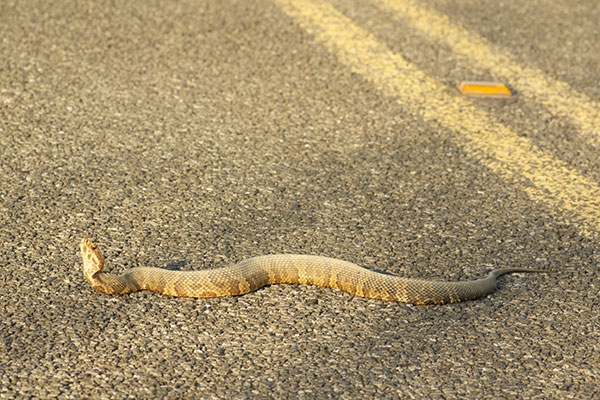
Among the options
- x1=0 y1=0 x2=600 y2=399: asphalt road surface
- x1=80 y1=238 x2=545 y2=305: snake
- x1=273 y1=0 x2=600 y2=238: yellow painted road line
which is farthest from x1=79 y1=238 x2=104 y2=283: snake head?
x1=273 y1=0 x2=600 y2=238: yellow painted road line

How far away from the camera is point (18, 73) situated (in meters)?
6.66

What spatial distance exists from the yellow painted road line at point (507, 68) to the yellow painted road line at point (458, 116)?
0.55 meters

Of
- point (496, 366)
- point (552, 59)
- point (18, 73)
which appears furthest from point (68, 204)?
point (552, 59)

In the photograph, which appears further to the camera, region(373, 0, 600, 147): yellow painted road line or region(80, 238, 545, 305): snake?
region(373, 0, 600, 147): yellow painted road line

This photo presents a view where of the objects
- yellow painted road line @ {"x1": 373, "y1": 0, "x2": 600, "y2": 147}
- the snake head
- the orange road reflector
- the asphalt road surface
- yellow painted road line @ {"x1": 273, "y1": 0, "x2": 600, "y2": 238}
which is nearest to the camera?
the asphalt road surface

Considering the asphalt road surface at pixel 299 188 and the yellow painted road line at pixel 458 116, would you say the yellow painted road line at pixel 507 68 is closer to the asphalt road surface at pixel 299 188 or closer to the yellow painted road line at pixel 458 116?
the asphalt road surface at pixel 299 188

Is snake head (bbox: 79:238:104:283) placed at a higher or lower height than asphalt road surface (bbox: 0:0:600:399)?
higher

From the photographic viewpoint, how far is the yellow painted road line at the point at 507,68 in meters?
6.40

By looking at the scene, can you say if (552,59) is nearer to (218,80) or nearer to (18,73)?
(218,80)

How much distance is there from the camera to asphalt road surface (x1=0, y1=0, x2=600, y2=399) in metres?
3.64

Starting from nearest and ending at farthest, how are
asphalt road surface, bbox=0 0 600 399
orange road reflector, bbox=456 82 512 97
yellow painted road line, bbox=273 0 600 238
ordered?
asphalt road surface, bbox=0 0 600 399 < yellow painted road line, bbox=273 0 600 238 < orange road reflector, bbox=456 82 512 97

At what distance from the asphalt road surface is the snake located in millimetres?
62

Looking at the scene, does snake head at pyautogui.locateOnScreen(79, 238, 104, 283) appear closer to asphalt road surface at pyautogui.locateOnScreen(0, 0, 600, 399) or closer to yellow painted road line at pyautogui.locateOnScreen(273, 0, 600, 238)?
asphalt road surface at pyautogui.locateOnScreen(0, 0, 600, 399)

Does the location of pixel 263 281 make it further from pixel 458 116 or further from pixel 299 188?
pixel 458 116
